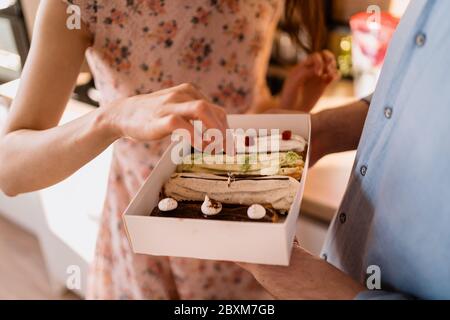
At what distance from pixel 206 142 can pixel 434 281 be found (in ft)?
0.88

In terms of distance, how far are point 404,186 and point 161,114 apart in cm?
25

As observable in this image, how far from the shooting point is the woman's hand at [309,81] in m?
0.75

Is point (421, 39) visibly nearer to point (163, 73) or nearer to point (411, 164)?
point (411, 164)

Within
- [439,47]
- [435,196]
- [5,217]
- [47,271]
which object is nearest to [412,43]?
[439,47]

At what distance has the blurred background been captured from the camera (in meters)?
0.80

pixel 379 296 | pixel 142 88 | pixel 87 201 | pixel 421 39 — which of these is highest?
pixel 421 39

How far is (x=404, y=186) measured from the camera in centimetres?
45

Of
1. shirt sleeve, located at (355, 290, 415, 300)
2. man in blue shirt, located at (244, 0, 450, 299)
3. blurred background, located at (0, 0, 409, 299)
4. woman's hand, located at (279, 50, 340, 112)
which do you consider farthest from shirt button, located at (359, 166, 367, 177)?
blurred background, located at (0, 0, 409, 299)

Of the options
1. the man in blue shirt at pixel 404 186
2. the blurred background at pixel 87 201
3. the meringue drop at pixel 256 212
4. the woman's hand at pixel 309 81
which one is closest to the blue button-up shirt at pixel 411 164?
the man in blue shirt at pixel 404 186

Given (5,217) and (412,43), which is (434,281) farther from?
(5,217)

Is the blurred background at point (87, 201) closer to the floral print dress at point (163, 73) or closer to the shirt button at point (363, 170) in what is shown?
the floral print dress at point (163, 73)

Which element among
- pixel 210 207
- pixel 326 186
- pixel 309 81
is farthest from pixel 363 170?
pixel 326 186

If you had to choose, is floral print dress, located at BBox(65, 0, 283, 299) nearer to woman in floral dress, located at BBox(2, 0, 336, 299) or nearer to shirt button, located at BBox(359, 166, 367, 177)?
woman in floral dress, located at BBox(2, 0, 336, 299)

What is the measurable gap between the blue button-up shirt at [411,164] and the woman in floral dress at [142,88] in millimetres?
188
